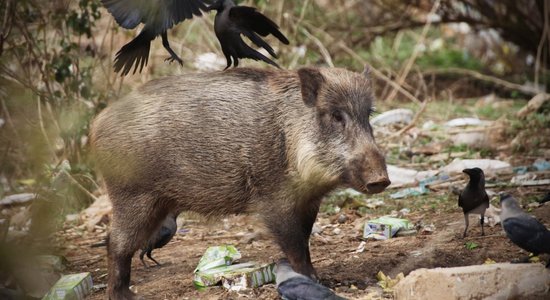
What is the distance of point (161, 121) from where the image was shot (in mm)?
5168

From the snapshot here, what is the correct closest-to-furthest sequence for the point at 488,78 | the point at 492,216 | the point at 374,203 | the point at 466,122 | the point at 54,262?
the point at 54,262 < the point at 492,216 < the point at 374,203 < the point at 466,122 < the point at 488,78

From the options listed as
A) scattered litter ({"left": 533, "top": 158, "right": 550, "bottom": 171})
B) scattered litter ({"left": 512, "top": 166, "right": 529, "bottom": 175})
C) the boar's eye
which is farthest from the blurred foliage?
scattered litter ({"left": 533, "top": 158, "right": 550, "bottom": 171})

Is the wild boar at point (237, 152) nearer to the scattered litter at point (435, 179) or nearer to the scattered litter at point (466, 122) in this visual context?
the scattered litter at point (435, 179)

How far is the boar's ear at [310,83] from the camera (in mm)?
5051

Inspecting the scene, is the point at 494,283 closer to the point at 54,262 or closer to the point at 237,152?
the point at 237,152

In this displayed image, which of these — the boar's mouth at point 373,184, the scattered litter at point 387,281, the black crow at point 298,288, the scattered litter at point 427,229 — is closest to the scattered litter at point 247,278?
the black crow at point 298,288

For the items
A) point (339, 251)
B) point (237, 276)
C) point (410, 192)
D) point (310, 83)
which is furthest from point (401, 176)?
point (237, 276)

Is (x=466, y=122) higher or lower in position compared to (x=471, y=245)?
lower

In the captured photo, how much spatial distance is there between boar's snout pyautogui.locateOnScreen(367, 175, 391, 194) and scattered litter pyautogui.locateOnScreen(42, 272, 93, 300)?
1893mm

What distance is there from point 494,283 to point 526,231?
680 millimetres

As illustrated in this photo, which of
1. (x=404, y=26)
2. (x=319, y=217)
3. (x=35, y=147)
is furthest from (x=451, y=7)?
(x=35, y=147)

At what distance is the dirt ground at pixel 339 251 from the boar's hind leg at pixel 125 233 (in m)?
0.24

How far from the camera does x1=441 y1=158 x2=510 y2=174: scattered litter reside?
7.71m

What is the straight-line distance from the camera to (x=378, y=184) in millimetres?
4715
